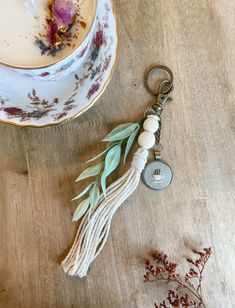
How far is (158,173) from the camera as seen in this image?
664mm

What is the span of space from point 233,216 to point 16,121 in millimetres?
423

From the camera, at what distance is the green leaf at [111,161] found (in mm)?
655

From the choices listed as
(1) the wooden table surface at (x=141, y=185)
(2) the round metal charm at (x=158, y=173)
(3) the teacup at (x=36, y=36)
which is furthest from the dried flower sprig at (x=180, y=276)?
(3) the teacup at (x=36, y=36)

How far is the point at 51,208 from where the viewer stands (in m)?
0.67

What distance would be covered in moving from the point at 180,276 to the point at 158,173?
0.19m

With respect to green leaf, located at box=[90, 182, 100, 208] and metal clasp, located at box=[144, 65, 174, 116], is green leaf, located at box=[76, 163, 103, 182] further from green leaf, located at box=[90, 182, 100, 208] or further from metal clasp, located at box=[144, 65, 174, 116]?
metal clasp, located at box=[144, 65, 174, 116]

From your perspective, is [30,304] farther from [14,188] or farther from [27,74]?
[27,74]

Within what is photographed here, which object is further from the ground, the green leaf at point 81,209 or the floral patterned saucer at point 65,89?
the floral patterned saucer at point 65,89

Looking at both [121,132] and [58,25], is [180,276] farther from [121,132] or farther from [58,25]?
[58,25]

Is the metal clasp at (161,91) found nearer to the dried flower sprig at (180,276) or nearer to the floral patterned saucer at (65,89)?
the floral patterned saucer at (65,89)

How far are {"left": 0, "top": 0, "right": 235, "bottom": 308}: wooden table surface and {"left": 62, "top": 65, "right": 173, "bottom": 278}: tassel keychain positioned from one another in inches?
0.8

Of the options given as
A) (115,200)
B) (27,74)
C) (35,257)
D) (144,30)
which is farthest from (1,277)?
(144,30)

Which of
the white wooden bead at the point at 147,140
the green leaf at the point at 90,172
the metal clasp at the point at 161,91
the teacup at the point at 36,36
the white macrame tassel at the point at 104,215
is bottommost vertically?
the white macrame tassel at the point at 104,215

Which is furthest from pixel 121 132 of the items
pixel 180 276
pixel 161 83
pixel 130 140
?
pixel 180 276
